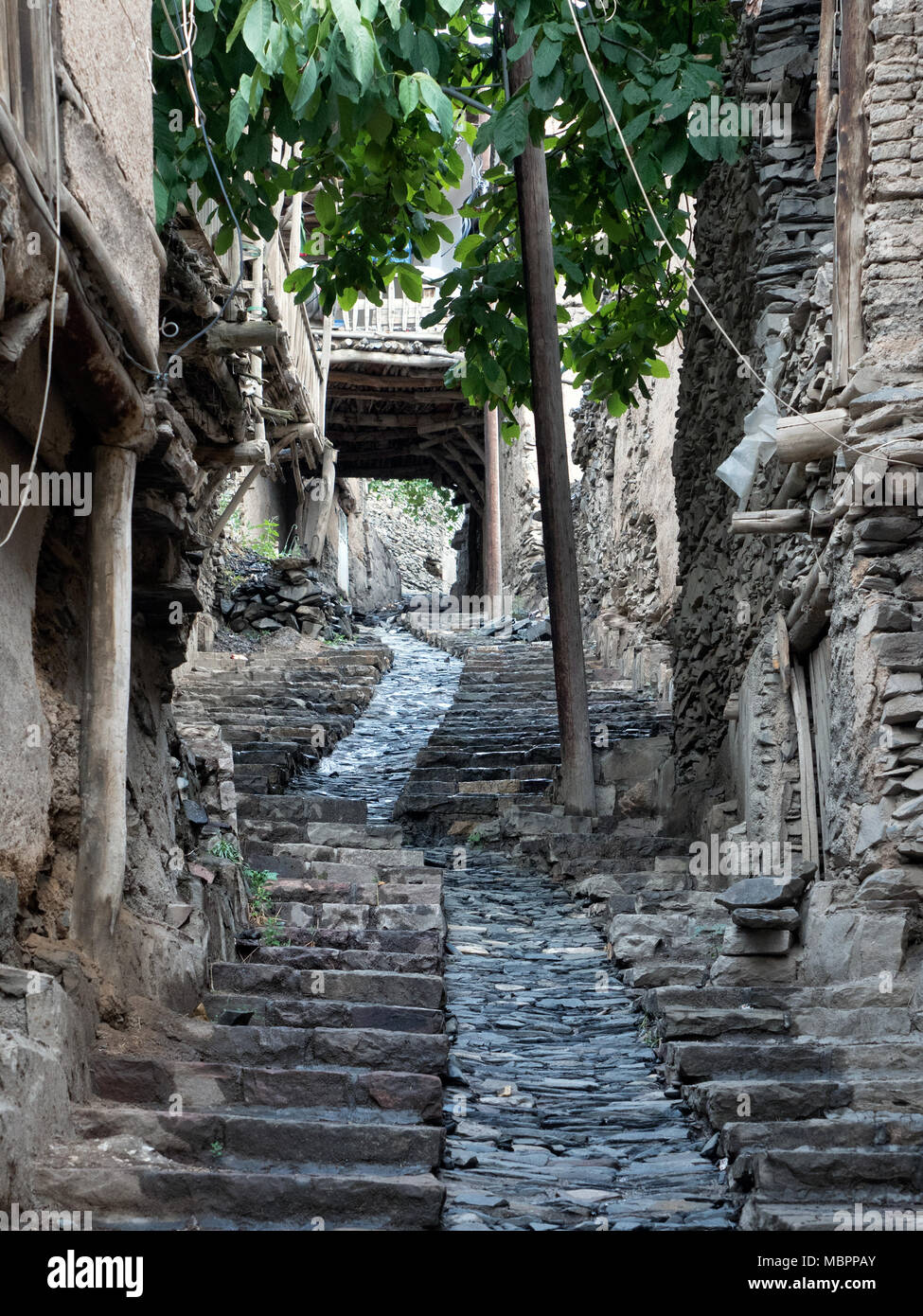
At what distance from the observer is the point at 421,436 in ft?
76.9

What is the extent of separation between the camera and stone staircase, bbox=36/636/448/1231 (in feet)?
9.65

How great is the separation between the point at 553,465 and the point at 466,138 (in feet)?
7.03

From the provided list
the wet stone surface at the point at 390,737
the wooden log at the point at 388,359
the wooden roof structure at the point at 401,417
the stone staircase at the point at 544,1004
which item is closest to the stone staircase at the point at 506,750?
the stone staircase at the point at 544,1004

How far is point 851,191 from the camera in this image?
5.26m

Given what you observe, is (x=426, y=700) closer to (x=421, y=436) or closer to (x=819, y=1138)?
(x=421, y=436)

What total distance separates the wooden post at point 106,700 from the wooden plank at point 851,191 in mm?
2787

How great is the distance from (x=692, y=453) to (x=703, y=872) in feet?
10.7

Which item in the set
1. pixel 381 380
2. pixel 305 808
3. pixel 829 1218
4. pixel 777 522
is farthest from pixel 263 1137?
pixel 381 380

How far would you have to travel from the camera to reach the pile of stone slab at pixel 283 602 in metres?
18.4

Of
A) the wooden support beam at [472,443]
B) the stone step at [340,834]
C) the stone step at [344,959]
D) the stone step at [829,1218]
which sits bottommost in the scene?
the stone step at [829,1218]

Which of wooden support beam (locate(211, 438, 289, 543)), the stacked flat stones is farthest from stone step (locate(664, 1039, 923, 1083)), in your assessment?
wooden support beam (locate(211, 438, 289, 543))

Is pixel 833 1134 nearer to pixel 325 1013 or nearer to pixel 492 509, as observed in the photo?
pixel 325 1013

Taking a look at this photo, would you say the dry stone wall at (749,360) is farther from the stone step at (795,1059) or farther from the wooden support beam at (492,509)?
the wooden support beam at (492,509)

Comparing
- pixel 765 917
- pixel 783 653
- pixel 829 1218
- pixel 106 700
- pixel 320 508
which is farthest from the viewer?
pixel 320 508
